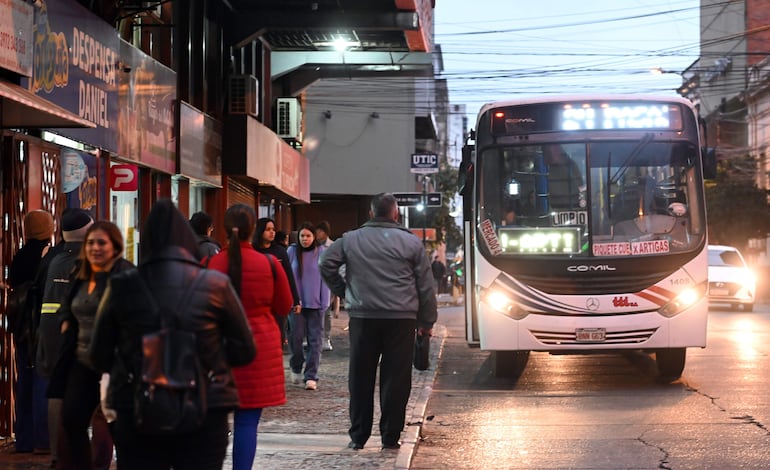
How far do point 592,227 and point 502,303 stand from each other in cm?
126

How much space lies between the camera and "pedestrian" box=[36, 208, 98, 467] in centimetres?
727

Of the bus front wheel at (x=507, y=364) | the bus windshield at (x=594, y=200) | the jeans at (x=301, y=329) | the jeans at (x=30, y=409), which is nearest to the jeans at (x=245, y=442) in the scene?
the jeans at (x=30, y=409)

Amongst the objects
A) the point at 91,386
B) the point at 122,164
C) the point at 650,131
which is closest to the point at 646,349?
the point at 650,131

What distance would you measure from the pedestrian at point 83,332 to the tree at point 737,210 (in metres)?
49.5

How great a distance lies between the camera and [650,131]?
13.0 m

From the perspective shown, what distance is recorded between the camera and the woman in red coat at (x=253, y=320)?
630 cm

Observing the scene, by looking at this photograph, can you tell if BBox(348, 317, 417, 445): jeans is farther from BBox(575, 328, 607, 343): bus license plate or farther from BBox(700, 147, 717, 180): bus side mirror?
BBox(700, 147, 717, 180): bus side mirror

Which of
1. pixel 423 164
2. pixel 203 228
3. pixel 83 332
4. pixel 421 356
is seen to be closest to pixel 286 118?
pixel 423 164

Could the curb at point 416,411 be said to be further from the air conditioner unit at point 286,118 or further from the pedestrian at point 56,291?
the air conditioner unit at point 286,118

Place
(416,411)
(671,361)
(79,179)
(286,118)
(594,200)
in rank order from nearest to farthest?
1. (416,411)
2. (79,179)
3. (594,200)
4. (671,361)
5. (286,118)

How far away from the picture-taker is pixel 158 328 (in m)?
4.52

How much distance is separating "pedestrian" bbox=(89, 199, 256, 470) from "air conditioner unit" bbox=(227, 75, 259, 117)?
14.5m

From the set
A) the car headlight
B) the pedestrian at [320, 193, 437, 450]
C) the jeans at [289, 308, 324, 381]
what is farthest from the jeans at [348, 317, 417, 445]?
the car headlight

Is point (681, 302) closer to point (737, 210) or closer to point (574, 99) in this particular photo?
point (574, 99)
